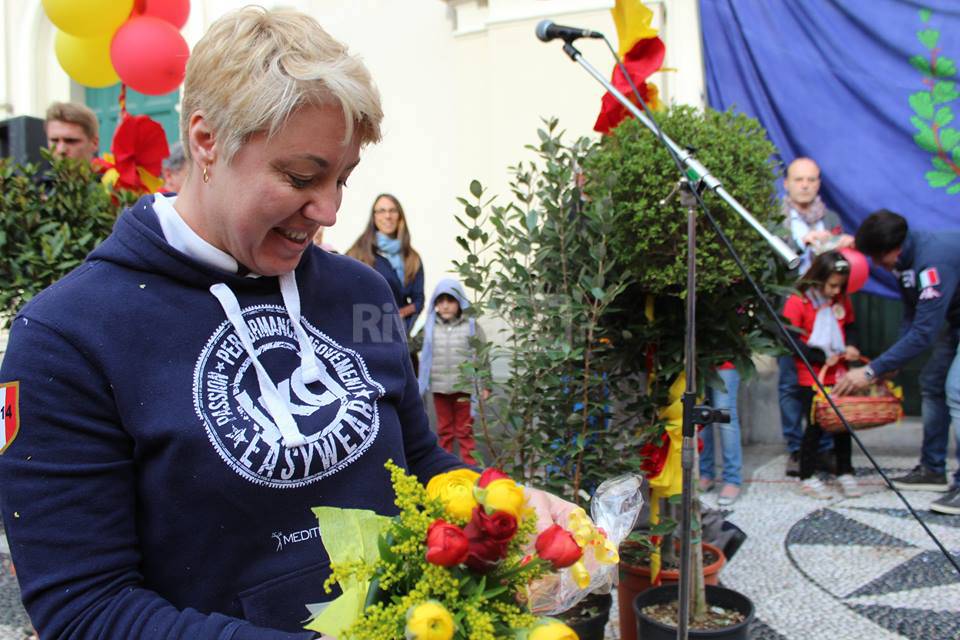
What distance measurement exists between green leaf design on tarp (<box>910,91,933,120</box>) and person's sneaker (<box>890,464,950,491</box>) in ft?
7.65

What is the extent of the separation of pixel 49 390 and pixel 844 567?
4072 millimetres

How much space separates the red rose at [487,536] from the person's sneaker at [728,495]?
4555mm

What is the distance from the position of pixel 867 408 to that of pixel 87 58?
5521 mm

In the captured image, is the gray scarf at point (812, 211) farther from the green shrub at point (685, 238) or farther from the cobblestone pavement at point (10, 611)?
the cobblestone pavement at point (10, 611)

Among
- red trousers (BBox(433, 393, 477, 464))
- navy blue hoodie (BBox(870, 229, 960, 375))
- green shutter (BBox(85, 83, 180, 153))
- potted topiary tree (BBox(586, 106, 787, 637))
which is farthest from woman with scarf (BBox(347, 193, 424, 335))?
green shutter (BBox(85, 83, 180, 153))

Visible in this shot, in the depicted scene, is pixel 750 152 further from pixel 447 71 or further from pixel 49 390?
pixel 447 71

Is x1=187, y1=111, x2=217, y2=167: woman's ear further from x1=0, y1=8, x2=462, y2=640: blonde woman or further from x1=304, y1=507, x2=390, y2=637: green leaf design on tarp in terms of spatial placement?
x1=304, y1=507, x2=390, y2=637: green leaf design on tarp

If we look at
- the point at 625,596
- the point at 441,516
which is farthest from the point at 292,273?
the point at 625,596

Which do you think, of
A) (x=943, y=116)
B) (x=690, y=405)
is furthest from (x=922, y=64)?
(x=690, y=405)

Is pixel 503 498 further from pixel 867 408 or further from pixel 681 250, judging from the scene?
pixel 867 408

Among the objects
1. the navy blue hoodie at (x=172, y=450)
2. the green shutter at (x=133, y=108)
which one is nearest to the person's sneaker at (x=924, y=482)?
the navy blue hoodie at (x=172, y=450)

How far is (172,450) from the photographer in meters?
1.17

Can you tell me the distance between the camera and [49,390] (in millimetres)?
1104

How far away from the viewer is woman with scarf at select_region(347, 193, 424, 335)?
19.4ft
